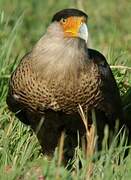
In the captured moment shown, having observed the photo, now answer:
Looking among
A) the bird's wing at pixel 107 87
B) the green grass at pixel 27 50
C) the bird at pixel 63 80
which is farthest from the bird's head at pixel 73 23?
the green grass at pixel 27 50

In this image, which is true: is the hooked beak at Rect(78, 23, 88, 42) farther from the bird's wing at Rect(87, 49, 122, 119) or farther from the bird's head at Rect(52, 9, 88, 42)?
the bird's wing at Rect(87, 49, 122, 119)

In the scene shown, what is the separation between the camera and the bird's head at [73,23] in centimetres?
617

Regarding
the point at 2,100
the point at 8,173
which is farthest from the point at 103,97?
the point at 8,173

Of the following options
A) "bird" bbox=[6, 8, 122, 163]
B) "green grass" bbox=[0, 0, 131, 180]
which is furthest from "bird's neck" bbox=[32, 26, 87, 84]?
"green grass" bbox=[0, 0, 131, 180]

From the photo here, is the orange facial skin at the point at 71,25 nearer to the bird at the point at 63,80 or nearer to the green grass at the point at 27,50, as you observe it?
the bird at the point at 63,80

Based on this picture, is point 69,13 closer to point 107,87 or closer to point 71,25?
point 71,25

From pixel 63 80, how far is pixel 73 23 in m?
0.39

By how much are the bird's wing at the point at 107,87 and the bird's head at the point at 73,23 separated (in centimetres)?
31

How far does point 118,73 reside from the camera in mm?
7434

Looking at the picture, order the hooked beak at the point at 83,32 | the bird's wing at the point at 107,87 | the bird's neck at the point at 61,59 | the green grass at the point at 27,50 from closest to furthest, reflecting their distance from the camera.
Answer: the green grass at the point at 27,50
the hooked beak at the point at 83,32
the bird's neck at the point at 61,59
the bird's wing at the point at 107,87

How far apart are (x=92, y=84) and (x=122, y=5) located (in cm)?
440

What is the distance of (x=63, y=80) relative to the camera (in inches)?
248

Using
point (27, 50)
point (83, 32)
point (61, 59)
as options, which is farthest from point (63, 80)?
point (27, 50)

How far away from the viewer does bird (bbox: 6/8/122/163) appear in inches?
247
